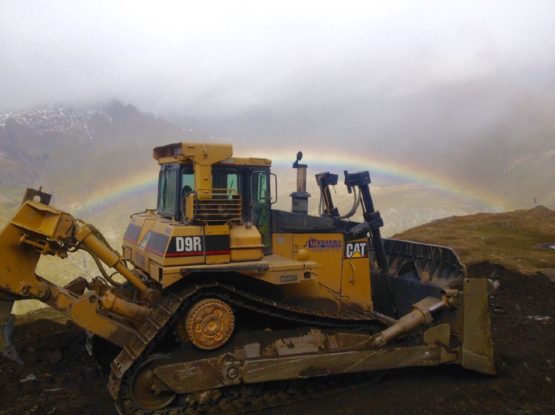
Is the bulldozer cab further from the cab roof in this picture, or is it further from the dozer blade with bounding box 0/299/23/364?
the dozer blade with bounding box 0/299/23/364

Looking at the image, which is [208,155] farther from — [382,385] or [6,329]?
[382,385]

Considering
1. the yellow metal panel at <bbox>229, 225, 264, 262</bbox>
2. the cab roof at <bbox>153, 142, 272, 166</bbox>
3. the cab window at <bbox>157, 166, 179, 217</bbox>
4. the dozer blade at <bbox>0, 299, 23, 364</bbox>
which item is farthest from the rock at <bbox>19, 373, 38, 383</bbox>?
the cab roof at <bbox>153, 142, 272, 166</bbox>

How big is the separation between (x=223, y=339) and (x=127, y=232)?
2.73 meters

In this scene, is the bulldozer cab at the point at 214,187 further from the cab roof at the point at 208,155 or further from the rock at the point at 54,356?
→ the rock at the point at 54,356

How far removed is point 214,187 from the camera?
6703 mm

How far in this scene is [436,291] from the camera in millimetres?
7934

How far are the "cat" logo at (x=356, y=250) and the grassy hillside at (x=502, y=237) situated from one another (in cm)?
929

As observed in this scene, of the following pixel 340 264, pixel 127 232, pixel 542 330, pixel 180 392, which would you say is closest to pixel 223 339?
pixel 180 392

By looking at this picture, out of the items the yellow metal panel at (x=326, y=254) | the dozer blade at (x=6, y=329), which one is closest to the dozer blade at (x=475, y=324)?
the yellow metal panel at (x=326, y=254)

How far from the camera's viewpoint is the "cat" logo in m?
7.69

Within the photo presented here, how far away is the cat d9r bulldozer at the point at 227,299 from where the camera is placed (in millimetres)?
6004

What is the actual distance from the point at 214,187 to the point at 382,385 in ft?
11.4

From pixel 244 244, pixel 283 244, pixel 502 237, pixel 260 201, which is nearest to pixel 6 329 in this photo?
pixel 244 244

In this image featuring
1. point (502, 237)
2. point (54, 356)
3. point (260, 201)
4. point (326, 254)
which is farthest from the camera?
point (502, 237)
